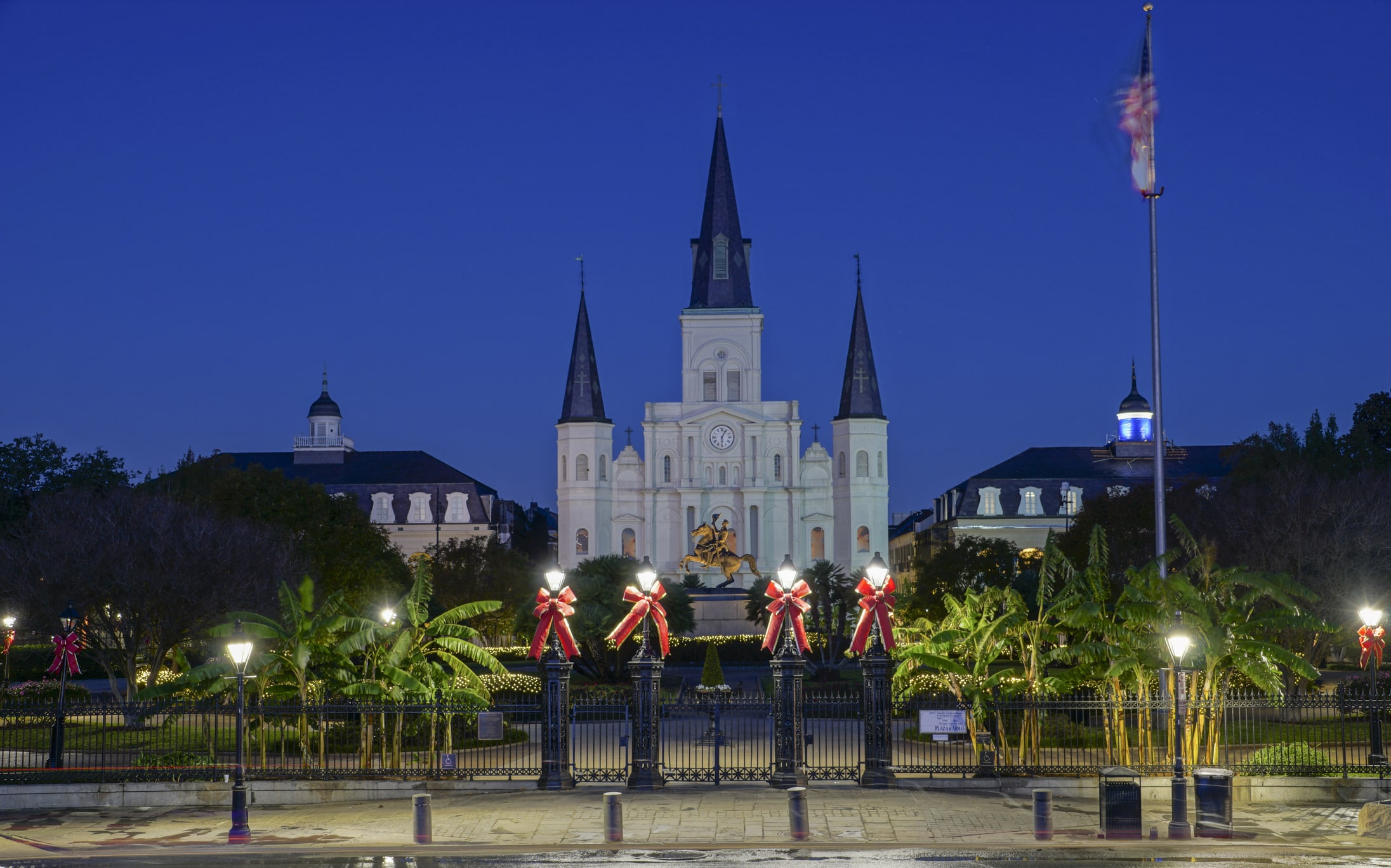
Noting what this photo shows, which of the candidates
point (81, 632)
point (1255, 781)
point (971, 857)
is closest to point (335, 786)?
point (971, 857)

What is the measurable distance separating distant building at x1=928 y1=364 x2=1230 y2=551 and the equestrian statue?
866 inches

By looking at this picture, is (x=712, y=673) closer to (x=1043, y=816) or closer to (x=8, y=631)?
(x=8, y=631)

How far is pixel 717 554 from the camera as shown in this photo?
89.4m

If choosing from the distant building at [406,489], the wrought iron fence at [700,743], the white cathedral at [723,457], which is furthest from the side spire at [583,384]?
the wrought iron fence at [700,743]

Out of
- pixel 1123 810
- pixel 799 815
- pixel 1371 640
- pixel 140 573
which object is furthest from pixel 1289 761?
pixel 140 573

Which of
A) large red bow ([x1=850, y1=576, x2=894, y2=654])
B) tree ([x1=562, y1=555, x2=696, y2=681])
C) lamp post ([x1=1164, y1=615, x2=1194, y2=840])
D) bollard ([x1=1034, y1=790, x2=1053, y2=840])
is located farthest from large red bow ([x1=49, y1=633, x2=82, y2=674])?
lamp post ([x1=1164, y1=615, x2=1194, y2=840])

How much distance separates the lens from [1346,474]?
171 ft

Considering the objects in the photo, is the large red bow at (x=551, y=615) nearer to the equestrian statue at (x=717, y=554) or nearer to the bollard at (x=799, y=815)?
the bollard at (x=799, y=815)

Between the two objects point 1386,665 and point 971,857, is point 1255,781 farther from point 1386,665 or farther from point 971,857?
point 1386,665

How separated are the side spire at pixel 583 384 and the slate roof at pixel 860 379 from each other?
1840cm

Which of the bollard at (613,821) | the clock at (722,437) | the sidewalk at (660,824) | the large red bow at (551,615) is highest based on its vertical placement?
the clock at (722,437)

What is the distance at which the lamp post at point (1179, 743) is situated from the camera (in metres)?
19.3

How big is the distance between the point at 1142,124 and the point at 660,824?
1725 cm

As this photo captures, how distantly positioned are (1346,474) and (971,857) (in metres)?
40.5
